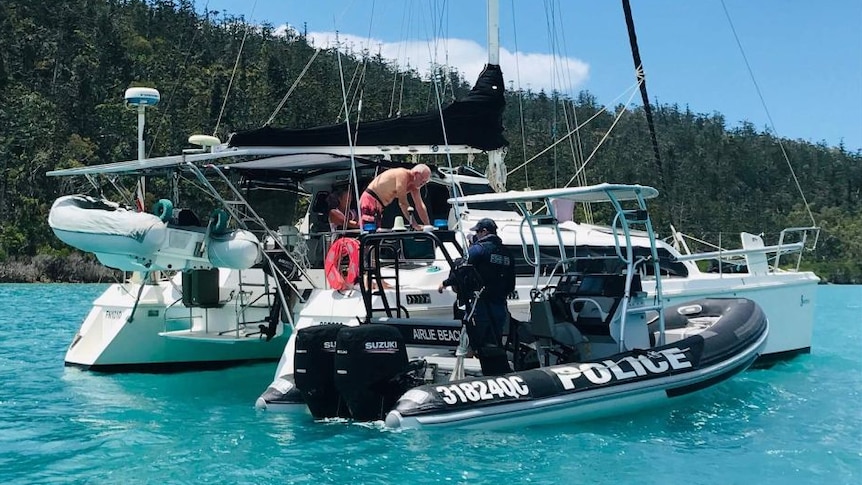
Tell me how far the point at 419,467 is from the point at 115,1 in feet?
287

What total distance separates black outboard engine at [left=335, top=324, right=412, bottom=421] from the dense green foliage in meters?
15.5

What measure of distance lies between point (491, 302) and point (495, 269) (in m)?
0.30

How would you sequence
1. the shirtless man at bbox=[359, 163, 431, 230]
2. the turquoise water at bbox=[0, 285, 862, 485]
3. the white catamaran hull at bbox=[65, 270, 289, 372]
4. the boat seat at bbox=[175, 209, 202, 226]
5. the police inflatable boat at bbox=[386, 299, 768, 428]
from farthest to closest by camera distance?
1. the white catamaran hull at bbox=[65, 270, 289, 372]
2. the shirtless man at bbox=[359, 163, 431, 230]
3. the boat seat at bbox=[175, 209, 202, 226]
4. the police inflatable boat at bbox=[386, 299, 768, 428]
5. the turquoise water at bbox=[0, 285, 862, 485]

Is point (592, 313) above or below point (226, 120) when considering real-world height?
below

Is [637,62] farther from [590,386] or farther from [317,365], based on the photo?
[317,365]

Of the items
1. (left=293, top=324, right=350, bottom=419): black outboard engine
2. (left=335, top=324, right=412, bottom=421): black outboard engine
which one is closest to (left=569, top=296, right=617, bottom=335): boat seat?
(left=335, top=324, right=412, bottom=421): black outboard engine

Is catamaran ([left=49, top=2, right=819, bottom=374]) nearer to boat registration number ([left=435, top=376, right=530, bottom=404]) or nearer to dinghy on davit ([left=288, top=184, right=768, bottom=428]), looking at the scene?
dinghy on davit ([left=288, top=184, right=768, bottom=428])

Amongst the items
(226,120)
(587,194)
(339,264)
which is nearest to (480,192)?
(339,264)

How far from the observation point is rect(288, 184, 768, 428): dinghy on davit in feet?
21.7

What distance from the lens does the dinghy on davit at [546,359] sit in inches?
260

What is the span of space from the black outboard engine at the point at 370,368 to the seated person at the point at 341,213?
2837 mm

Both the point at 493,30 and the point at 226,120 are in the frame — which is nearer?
the point at 493,30

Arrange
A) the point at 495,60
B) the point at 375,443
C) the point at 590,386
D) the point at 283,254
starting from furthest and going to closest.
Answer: the point at 495,60, the point at 283,254, the point at 590,386, the point at 375,443

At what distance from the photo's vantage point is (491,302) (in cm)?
719
